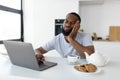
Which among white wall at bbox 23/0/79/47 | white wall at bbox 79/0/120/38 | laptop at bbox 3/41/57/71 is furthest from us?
white wall at bbox 79/0/120/38

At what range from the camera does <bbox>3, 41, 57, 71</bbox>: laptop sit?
1.12 m

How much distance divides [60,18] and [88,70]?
282cm

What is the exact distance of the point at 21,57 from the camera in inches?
47.3

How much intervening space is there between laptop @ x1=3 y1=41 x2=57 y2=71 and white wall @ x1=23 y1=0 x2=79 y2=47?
8.60 ft

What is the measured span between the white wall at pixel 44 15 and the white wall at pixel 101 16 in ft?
1.86

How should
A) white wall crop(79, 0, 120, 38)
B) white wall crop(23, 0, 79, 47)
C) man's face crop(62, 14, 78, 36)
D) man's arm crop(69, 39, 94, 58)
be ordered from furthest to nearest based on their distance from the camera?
white wall crop(79, 0, 120, 38) < white wall crop(23, 0, 79, 47) < man's face crop(62, 14, 78, 36) < man's arm crop(69, 39, 94, 58)

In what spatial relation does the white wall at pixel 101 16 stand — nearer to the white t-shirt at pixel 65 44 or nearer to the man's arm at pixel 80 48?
the white t-shirt at pixel 65 44

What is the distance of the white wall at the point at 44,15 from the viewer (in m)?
3.78

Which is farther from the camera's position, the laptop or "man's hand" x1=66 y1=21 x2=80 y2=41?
"man's hand" x1=66 y1=21 x2=80 y2=41

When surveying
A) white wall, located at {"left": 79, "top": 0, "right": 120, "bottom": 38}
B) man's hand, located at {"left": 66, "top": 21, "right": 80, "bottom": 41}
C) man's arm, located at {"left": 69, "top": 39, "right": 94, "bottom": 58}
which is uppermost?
white wall, located at {"left": 79, "top": 0, "right": 120, "bottom": 38}

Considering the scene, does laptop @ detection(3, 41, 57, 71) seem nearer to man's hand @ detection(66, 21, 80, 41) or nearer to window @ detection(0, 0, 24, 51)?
man's hand @ detection(66, 21, 80, 41)

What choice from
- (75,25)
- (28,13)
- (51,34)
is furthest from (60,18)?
(75,25)

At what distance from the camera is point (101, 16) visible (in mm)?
4086

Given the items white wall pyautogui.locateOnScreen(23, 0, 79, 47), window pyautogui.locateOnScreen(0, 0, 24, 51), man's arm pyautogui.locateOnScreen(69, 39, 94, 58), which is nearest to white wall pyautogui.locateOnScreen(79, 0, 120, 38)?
white wall pyautogui.locateOnScreen(23, 0, 79, 47)
